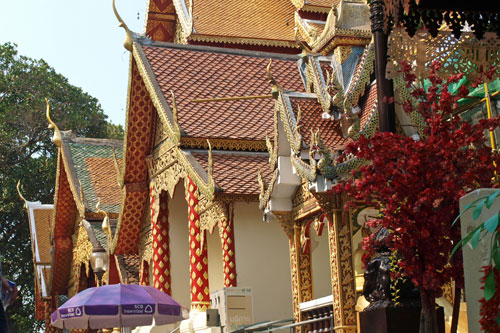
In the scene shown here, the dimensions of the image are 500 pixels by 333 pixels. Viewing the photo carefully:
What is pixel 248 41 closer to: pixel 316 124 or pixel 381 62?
pixel 316 124

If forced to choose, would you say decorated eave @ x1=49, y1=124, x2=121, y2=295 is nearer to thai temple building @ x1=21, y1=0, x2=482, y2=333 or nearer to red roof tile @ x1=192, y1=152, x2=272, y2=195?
thai temple building @ x1=21, y1=0, x2=482, y2=333

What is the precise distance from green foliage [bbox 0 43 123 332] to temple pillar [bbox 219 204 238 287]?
1811 cm

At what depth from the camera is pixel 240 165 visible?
529 inches

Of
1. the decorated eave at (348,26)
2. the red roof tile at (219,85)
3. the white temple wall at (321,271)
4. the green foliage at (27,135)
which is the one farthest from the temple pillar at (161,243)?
the green foliage at (27,135)

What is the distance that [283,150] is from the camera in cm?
1109

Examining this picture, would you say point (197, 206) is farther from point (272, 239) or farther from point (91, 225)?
point (91, 225)

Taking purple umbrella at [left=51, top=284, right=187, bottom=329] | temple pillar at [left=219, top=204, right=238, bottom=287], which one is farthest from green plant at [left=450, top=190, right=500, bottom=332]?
temple pillar at [left=219, top=204, right=238, bottom=287]

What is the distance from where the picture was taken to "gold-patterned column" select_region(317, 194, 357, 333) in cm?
998

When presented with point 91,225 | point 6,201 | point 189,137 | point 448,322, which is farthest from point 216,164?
point 6,201

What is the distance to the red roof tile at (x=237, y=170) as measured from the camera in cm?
1290

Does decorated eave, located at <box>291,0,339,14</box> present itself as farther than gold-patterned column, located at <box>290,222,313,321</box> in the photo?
Yes

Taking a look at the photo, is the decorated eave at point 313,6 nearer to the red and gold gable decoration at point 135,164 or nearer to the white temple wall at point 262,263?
the red and gold gable decoration at point 135,164

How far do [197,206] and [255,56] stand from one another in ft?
10.2

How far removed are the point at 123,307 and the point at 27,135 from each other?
23256mm
